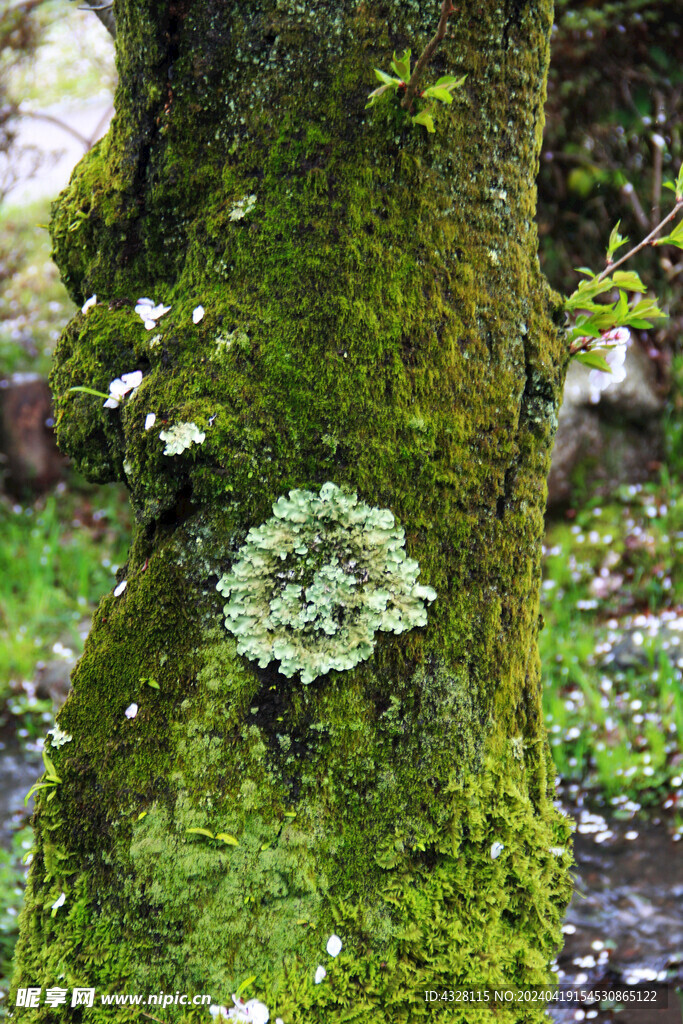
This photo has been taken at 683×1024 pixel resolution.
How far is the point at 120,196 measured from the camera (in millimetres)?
1654

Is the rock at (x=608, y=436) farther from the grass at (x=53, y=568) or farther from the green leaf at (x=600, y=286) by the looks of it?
the grass at (x=53, y=568)

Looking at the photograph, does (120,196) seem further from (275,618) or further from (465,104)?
(275,618)

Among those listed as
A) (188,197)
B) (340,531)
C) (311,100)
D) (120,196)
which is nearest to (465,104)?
(311,100)

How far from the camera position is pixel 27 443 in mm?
5309

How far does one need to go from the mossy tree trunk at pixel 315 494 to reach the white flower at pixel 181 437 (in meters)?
0.02

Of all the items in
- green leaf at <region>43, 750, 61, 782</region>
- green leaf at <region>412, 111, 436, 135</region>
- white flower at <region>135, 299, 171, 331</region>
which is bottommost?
green leaf at <region>43, 750, 61, 782</region>

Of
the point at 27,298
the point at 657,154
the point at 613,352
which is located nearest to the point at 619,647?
the point at 613,352

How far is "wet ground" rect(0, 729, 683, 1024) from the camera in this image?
1.95 meters

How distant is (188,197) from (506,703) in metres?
1.36

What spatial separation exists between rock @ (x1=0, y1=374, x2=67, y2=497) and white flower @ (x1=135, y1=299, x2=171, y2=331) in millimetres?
4038

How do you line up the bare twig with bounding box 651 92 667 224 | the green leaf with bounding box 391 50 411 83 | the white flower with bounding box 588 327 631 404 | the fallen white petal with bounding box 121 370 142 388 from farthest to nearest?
the bare twig with bounding box 651 92 667 224
the white flower with bounding box 588 327 631 404
the fallen white petal with bounding box 121 370 142 388
the green leaf with bounding box 391 50 411 83

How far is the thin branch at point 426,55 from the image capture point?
130cm

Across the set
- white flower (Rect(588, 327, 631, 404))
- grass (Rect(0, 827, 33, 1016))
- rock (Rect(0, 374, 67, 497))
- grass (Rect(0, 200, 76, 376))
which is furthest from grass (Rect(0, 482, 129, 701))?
white flower (Rect(588, 327, 631, 404))

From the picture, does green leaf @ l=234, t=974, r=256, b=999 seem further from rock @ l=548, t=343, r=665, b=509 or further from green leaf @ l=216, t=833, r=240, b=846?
rock @ l=548, t=343, r=665, b=509
